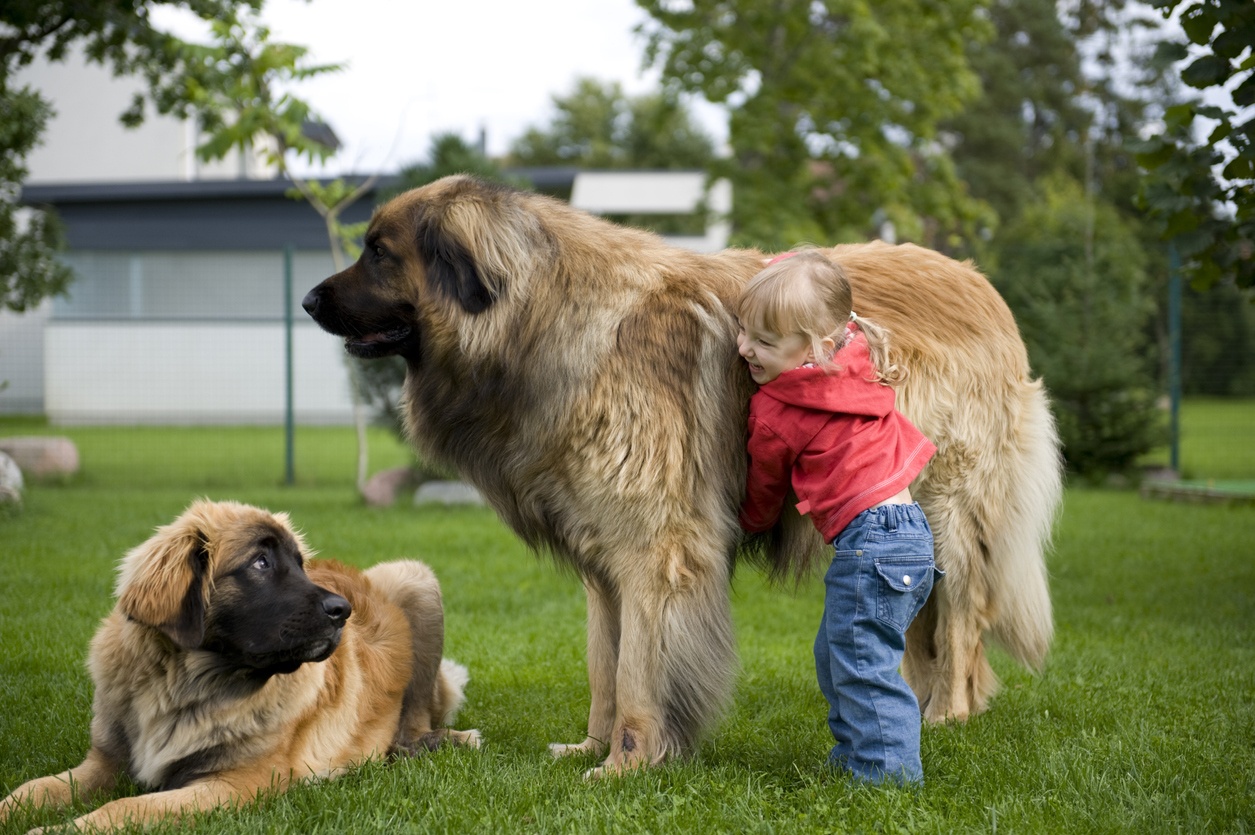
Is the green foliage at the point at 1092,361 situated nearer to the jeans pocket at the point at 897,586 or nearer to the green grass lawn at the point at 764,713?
the green grass lawn at the point at 764,713

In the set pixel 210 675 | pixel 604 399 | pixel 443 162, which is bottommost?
pixel 210 675

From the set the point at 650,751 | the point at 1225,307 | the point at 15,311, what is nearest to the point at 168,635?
the point at 650,751

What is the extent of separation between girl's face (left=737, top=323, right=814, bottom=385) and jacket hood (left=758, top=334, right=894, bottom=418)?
0.09 feet

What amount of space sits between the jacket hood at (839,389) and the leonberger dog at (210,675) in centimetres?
157

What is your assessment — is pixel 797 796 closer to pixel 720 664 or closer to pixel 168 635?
pixel 720 664

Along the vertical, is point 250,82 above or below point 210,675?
above

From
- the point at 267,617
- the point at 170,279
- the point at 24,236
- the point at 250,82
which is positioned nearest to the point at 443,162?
the point at 250,82

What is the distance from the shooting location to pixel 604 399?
136 inches

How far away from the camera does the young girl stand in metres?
3.26

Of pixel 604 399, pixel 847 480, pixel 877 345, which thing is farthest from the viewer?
pixel 877 345

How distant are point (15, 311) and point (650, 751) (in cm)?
1074

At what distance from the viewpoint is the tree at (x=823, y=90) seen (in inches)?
706

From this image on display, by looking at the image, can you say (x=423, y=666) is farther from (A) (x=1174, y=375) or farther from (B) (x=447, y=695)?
(A) (x=1174, y=375)

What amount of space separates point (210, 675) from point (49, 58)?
779cm
